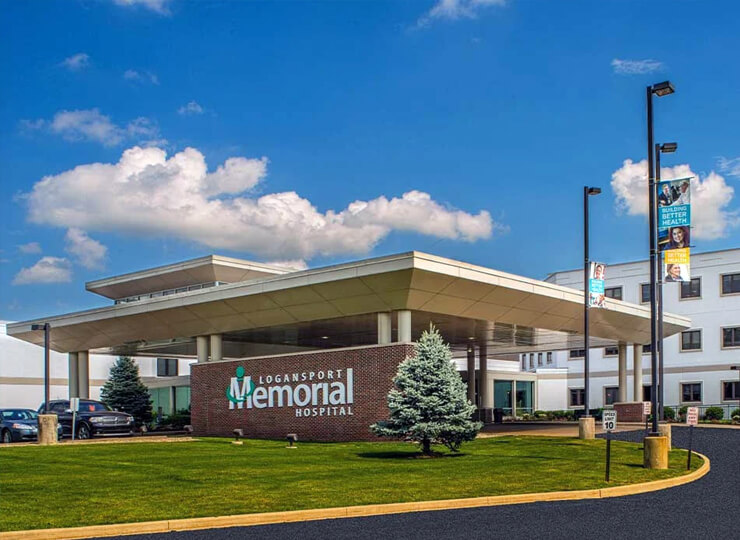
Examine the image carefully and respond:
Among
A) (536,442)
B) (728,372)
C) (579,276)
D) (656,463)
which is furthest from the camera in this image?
(579,276)

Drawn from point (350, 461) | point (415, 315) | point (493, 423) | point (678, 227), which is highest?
point (678, 227)

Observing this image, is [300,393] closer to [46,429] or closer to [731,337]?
[46,429]

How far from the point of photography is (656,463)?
73.1 ft

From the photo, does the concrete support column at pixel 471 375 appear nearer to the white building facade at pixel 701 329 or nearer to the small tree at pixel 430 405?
the white building facade at pixel 701 329

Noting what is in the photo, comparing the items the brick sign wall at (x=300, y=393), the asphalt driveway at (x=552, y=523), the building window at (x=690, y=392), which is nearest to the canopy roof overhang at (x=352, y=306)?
the brick sign wall at (x=300, y=393)

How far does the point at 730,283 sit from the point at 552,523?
179ft

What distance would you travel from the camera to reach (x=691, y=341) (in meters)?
65.8

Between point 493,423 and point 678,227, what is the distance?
1458 inches

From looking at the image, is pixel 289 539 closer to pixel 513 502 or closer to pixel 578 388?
pixel 513 502

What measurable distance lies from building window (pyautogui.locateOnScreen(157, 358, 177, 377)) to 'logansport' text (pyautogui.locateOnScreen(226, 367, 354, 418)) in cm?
3413

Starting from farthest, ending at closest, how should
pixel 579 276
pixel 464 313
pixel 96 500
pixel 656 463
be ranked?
pixel 579 276 → pixel 464 313 → pixel 656 463 → pixel 96 500

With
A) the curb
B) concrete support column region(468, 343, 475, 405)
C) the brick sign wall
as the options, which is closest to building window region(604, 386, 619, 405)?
concrete support column region(468, 343, 475, 405)

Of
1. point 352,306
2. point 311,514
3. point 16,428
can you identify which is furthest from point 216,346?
point 311,514

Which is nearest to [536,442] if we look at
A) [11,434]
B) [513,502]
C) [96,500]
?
[513,502]
